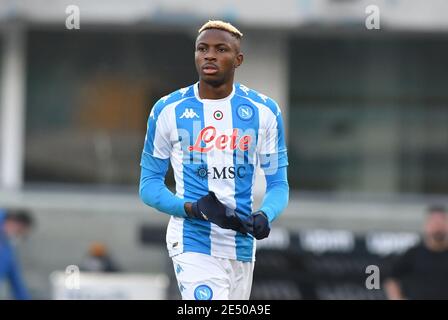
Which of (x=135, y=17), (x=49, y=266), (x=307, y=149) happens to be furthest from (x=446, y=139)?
(x=49, y=266)

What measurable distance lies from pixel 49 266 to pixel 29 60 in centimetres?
360

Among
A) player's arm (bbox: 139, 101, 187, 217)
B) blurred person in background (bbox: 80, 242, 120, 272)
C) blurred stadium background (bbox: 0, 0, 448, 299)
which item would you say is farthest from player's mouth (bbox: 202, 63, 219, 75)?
blurred stadium background (bbox: 0, 0, 448, 299)

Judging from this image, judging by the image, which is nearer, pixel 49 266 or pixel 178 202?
pixel 178 202

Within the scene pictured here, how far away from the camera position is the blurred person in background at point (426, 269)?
11656mm

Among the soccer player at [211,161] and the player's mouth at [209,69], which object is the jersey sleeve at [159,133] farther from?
the player's mouth at [209,69]

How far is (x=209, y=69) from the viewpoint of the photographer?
6.60 metres

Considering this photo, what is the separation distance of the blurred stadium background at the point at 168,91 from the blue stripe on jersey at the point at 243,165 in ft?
39.5

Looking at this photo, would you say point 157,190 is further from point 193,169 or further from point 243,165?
point 243,165

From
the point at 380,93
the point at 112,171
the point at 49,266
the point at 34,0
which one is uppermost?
the point at 34,0

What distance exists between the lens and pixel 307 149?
20.1 metres

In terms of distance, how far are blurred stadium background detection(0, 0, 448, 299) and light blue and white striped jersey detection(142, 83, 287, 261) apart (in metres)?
12.1
